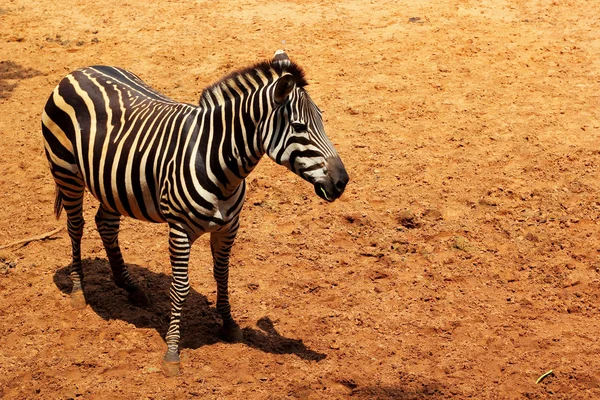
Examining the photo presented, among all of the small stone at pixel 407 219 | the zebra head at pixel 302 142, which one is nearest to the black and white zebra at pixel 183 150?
the zebra head at pixel 302 142

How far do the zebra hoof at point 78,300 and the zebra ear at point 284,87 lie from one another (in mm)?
2874

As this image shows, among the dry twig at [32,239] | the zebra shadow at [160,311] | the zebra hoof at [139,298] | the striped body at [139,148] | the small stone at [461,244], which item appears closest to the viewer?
the striped body at [139,148]

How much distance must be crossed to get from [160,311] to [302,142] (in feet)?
8.08

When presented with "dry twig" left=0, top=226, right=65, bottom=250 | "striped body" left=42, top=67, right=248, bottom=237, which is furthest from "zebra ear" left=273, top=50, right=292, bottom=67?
"dry twig" left=0, top=226, right=65, bottom=250

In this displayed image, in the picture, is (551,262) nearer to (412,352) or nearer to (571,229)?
(571,229)

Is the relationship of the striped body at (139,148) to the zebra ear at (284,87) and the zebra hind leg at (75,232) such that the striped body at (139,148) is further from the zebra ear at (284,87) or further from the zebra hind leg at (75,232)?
the zebra ear at (284,87)

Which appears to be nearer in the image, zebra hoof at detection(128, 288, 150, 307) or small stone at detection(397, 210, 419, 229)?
zebra hoof at detection(128, 288, 150, 307)

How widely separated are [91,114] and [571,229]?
4.93 metres

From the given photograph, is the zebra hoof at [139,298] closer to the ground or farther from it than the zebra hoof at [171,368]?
closer to the ground

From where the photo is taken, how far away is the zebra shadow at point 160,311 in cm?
668

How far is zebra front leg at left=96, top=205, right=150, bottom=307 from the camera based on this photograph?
7.09m

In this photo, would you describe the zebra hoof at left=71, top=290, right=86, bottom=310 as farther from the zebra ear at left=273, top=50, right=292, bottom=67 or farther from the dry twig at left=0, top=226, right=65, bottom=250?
the zebra ear at left=273, top=50, right=292, bottom=67

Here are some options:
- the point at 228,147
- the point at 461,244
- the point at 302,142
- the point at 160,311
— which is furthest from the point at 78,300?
the point at 461,244

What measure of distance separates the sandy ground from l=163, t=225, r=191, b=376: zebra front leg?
6.3 inches
